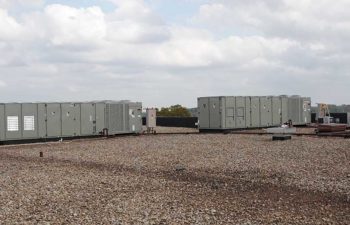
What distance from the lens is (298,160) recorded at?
21.7 metres

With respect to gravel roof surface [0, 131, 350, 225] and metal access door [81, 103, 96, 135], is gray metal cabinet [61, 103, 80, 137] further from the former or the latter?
gravel roof surface [0, 131, 350, 225]

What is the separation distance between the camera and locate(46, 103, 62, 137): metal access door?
1446 inches

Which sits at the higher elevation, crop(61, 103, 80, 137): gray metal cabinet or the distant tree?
the distant tree

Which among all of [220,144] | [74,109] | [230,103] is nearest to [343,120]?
[230,103]

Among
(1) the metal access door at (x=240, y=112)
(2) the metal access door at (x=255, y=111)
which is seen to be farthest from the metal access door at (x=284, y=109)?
(1) the metal access door at (x=240, y=112)

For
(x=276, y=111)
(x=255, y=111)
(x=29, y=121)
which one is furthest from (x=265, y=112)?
(x=29, y=121)

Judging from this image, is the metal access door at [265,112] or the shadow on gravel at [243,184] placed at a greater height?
the metal access door at [265,112]

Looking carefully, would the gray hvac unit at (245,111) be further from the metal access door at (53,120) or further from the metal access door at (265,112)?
the metal access door at (53,120)

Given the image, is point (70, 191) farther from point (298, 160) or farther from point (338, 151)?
point (338, 151)

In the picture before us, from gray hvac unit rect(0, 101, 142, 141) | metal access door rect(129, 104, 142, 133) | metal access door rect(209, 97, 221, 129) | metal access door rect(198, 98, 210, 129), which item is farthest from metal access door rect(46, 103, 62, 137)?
metal access door rect(209, 97, 221, 129)

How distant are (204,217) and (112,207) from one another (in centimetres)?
275

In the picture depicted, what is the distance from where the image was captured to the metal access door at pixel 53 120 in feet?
120

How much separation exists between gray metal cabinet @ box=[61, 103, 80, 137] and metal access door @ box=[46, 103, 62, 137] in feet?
1.17

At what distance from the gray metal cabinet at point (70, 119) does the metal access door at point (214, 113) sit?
11961 mm
